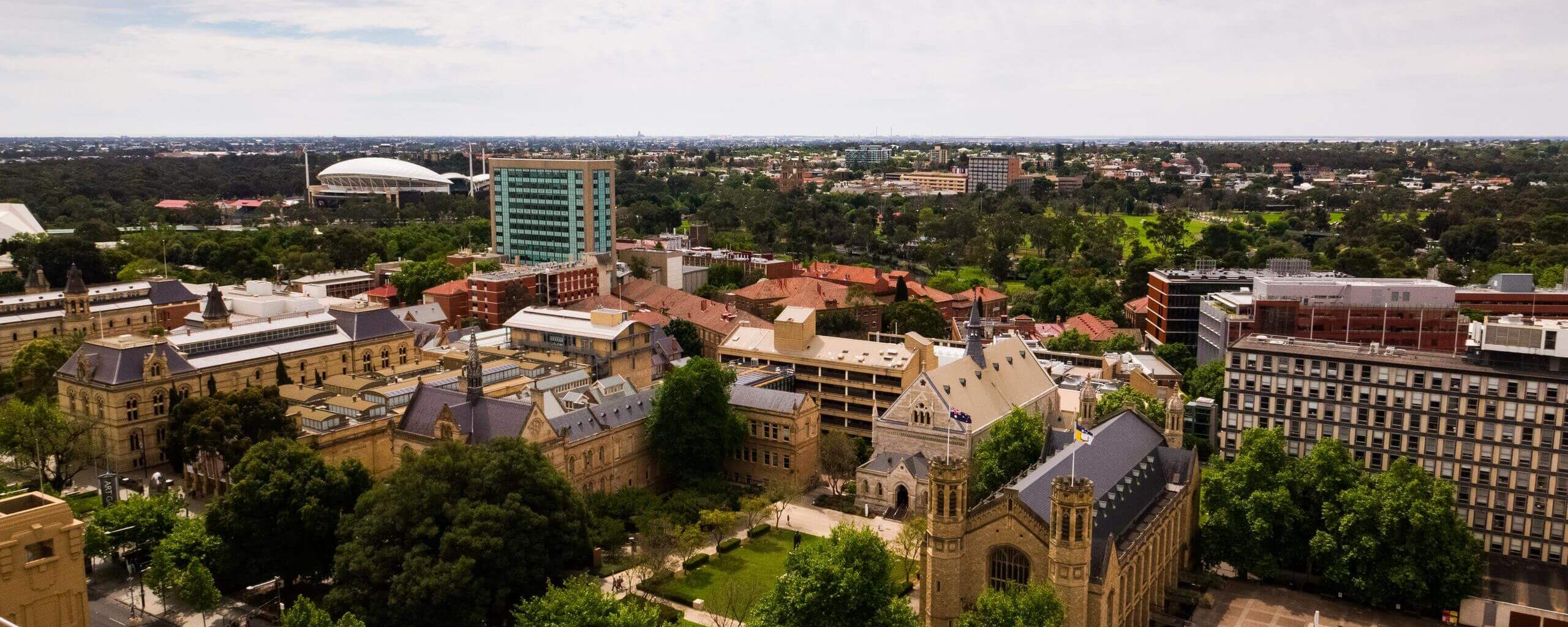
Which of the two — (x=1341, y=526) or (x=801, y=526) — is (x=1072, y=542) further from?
(x=801, y=526)

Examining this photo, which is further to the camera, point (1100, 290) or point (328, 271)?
point (328, 271)

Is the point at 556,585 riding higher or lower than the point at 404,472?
lower

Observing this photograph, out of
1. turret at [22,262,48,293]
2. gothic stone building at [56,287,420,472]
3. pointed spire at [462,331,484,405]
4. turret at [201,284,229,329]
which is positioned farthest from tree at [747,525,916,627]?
turret at [22,262,48,293]

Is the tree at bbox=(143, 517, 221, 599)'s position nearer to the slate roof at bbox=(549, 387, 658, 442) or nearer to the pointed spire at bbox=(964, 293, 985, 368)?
the slate roof at bbox=(549, 387, 658, 442)

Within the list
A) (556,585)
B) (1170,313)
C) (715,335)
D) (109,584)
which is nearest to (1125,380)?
(1170,313)

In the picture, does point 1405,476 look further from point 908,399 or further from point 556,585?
point 556,585

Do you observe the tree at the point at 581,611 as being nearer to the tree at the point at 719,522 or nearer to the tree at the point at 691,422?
the tree at the point at 719,522

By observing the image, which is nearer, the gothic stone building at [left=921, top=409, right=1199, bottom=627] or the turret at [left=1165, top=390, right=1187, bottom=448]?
the gothic stone building at [left=921, top=409, right=1199, bottom=627]
